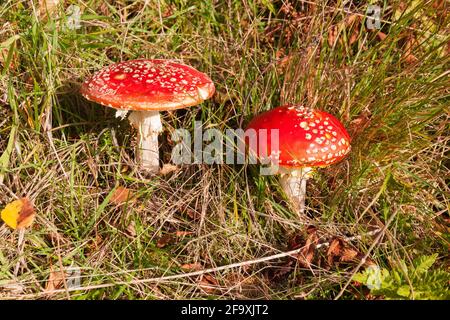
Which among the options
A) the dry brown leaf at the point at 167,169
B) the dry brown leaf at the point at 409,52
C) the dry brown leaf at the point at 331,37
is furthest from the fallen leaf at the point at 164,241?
the dry brown leaf at the point at 409,52

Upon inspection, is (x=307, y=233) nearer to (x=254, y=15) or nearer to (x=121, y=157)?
(x=121, y=157)

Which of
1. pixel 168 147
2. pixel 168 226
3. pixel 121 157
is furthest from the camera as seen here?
pixel 168 147

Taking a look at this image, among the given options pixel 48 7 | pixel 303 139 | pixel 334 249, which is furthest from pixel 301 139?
pixel 48 7

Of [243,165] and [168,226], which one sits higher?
[243,165]

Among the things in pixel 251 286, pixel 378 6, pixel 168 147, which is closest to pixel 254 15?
pixel 378 6

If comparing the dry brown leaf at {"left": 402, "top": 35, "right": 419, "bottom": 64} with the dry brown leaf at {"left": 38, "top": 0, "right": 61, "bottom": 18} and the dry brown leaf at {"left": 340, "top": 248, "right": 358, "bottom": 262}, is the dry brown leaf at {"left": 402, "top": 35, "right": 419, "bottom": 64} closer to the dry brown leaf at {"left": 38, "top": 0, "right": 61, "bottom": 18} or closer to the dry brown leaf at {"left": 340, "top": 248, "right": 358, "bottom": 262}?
the dry brown leaf at {"left": 340, "top": 248, "right": 358, "bottom": 262}
